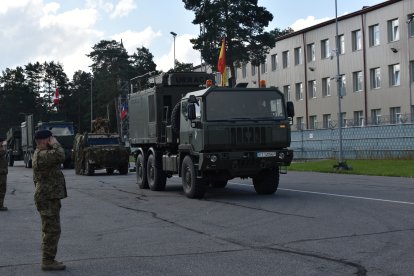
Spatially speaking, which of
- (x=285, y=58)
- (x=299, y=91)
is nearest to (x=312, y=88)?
(x=299, y=91)

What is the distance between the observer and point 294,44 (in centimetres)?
6103

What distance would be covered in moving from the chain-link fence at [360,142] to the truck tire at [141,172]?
18.7 meters

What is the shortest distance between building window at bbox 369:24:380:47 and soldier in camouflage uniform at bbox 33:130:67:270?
149ft

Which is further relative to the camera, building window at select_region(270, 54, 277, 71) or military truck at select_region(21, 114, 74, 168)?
building window at select_region(270, 54, 277, 71)

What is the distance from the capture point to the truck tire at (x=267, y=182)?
16.2 m

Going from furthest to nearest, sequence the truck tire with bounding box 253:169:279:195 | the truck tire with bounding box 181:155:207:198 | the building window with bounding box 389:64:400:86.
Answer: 1. the building window with bounding box 389:64:400:86
2. the truck tire with bounding box 253:169:279:195
3. the truck tire with bounding box 181:155:207:198

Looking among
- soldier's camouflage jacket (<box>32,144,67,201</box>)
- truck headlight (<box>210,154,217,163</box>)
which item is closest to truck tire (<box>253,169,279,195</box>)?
truck headlight (<box>210,154,217,163</box>)

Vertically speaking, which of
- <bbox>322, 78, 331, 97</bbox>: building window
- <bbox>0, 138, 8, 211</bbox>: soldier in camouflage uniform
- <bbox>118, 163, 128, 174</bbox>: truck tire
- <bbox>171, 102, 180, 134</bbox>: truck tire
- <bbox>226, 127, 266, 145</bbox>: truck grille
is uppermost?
<bbox>322, 78, 331, 97</bbox>: building window

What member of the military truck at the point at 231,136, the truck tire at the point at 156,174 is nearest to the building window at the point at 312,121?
the truck tire at the point at 156,174

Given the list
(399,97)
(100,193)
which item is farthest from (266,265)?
(399,97)

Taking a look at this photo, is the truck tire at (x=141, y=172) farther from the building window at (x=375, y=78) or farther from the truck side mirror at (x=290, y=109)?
the building window at (x=375, y=78)

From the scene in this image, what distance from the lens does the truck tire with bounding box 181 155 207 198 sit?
15.4 m

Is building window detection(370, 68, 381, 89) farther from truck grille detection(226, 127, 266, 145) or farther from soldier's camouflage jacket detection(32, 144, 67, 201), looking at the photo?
soldier's camouflage jacket detection(32, 144, 67, 201)

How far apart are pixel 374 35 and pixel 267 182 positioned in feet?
121
